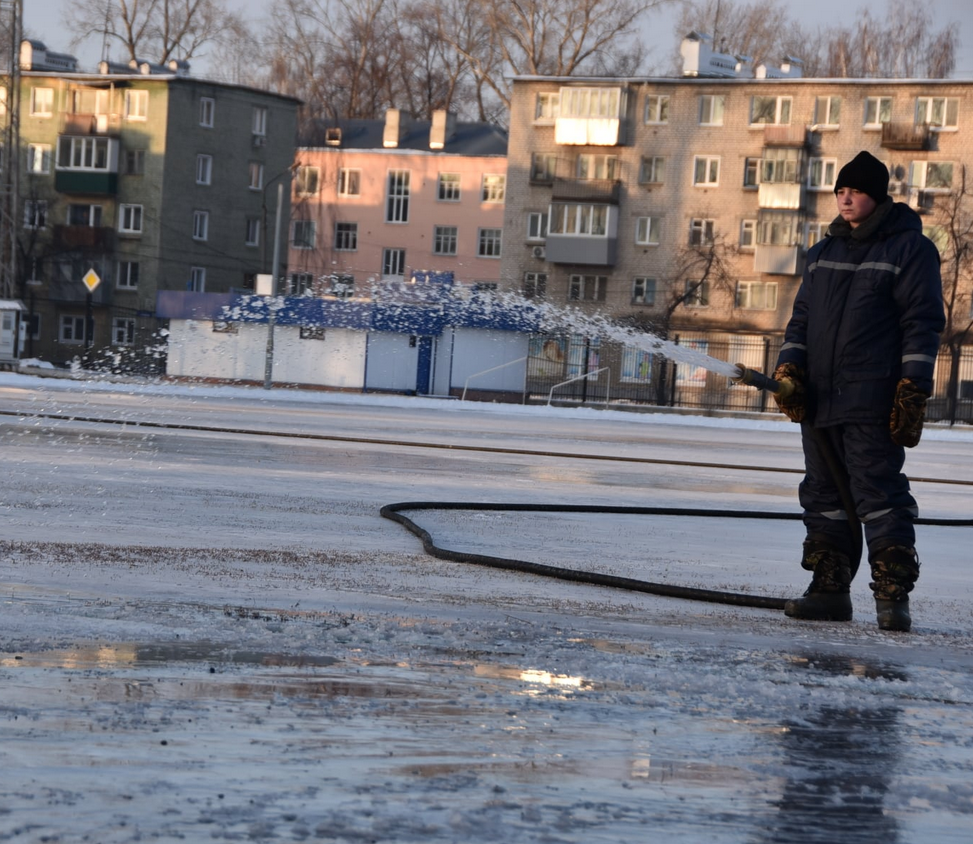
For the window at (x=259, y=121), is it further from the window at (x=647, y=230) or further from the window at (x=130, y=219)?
the window at (x=647, y=230)

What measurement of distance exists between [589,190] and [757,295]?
8.54 meters

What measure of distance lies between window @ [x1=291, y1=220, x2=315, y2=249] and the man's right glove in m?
70.6

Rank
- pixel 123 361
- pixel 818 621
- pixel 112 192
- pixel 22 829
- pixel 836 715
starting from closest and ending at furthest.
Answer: pixel 22 829 → pixel 836 715 → pixel 818 621 → pixel 123 361 → pixel 112 192

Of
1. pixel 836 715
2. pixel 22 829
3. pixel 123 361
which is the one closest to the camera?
pixel 22 829

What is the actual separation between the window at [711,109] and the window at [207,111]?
2202 cm

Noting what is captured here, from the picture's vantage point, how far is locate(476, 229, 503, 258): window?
2896 inches

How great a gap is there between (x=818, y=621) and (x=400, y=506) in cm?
418

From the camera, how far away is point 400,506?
32.4 ft

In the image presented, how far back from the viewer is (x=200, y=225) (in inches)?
2776

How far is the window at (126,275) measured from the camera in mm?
69562

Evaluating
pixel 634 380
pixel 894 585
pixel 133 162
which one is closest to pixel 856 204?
pixel 894 585

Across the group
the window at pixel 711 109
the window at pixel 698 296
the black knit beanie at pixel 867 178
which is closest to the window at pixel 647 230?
the window at pixel 698 296

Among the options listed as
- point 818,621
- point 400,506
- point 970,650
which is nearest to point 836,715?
point 970,650

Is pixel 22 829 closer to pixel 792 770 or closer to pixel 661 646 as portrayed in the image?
pixel 792 770
